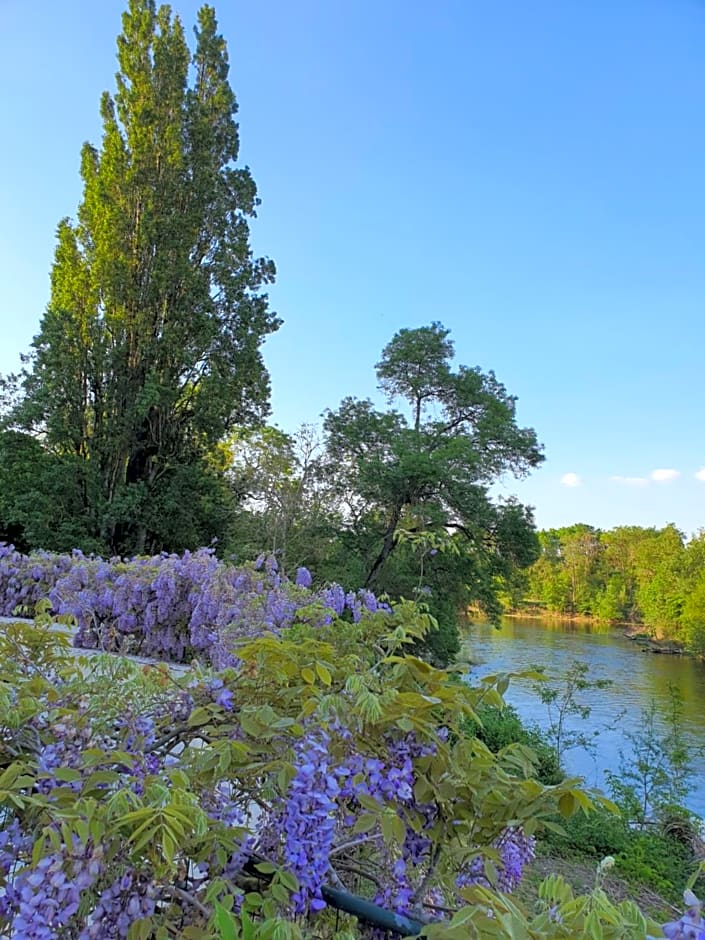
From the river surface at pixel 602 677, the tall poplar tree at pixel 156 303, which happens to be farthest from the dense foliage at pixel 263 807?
the tall poplar tree at pixel 156 303

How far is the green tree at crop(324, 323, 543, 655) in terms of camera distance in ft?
42.7

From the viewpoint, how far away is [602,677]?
13.7 meters

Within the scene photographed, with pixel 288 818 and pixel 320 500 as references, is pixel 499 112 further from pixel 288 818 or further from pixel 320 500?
pixel 288 818

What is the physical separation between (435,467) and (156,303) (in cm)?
712

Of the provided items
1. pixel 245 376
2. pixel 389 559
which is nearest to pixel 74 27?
pixel 245 376

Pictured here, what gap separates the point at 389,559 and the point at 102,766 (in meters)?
12.7

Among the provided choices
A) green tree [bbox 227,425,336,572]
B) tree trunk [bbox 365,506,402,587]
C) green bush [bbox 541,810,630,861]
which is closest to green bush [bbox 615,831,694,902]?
green bush [bbox 541,810,630,861]

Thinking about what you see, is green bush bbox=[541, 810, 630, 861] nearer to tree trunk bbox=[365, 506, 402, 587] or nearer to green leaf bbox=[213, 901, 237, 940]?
green leaf bbox=[213, 901, 237, 940]

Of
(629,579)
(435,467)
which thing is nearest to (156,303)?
(435,467)

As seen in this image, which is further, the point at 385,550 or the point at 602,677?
the point at 602,677

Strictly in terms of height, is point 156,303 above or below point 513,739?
above

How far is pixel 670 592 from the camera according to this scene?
92.3 feet

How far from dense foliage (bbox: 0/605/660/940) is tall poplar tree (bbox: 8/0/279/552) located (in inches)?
445

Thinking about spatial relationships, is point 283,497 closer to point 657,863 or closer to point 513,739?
point 513,739
